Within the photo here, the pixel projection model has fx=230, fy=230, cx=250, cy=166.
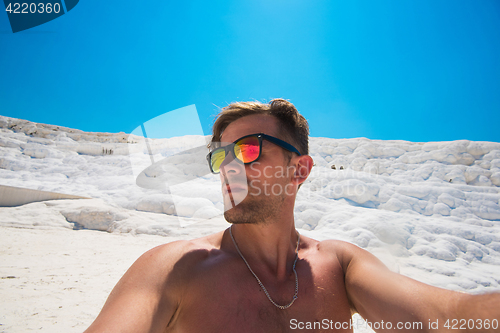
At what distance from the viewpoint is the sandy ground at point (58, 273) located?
2201 millimetres

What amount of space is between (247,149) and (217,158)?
10.6 inches

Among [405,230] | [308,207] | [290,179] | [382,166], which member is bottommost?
[405,230]

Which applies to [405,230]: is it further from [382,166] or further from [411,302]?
[382,166]

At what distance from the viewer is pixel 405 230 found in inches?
219

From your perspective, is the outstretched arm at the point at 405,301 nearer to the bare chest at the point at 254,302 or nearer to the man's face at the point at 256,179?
the bare chest at the point at 254,302

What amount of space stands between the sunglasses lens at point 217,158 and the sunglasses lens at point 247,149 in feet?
0.42

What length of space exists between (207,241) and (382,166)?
14.2m

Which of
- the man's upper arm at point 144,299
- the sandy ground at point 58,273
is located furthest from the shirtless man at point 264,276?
the sandy ground at point 58,273

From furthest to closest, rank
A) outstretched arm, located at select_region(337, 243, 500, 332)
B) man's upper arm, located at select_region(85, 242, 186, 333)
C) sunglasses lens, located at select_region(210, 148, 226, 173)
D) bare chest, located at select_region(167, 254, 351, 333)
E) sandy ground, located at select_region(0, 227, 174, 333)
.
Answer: sandy ground, located at select_region(0, 227, 174, 333), sunglasses lens, located at select_region(210, 148, 226, 173), bare chest, located at select_region(167, 254, 351, 333), man's upper arm, located at select_region(85, 242, 186, 333), outstretched arm, located at select_region(337, 243, 500, 332)

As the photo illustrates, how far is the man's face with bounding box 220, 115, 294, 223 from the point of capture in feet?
4.44

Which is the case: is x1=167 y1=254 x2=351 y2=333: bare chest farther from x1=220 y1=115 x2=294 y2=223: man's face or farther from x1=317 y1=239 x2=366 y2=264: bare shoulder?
x1=220 y1=115 x2=294 y2=223: man's face

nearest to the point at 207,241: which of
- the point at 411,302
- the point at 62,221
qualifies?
the point at 411,302

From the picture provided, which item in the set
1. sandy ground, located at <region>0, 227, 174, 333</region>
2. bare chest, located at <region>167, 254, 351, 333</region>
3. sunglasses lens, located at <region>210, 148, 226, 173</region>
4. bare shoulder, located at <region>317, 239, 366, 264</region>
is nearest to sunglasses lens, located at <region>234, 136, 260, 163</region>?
sunglasses lens, located at <region>210, 148, 226, 173</region>

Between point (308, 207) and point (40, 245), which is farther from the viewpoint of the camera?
point (308, 207)
